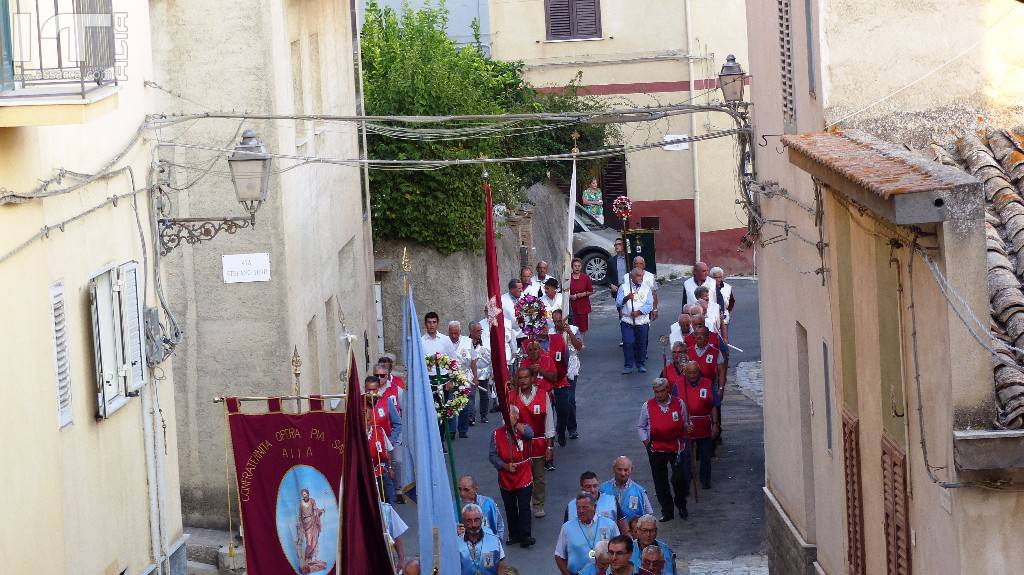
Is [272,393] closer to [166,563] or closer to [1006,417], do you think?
[166,563]

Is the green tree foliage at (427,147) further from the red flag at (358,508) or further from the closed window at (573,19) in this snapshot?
the red flag at (358,508)

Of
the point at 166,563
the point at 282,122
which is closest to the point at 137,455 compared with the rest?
the point at 166,563

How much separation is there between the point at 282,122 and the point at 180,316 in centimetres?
246

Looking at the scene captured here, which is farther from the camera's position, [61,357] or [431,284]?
[431,284]

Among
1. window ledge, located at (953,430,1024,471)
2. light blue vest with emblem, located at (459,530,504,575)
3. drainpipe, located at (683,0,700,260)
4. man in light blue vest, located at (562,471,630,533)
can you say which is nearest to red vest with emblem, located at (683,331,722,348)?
man in light blue vest, located at (562,471,630,533)

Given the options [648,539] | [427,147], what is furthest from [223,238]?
[427,147]

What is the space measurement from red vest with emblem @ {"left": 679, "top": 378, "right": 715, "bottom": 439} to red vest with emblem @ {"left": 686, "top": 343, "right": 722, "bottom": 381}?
750mm

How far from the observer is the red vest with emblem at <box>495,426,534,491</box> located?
1773 cm

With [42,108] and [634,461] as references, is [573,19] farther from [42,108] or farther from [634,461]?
[42,108]

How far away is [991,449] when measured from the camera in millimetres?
9055

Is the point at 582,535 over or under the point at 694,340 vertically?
under

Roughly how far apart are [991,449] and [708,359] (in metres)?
10.7

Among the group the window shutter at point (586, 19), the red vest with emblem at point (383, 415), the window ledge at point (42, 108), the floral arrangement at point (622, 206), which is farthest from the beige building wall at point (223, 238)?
the window shutter at point (586, 19)

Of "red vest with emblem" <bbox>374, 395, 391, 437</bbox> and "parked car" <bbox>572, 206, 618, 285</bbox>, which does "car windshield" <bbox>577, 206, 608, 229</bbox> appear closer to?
"parked car" <bbox>572, 206, 618, 285</bbox>
